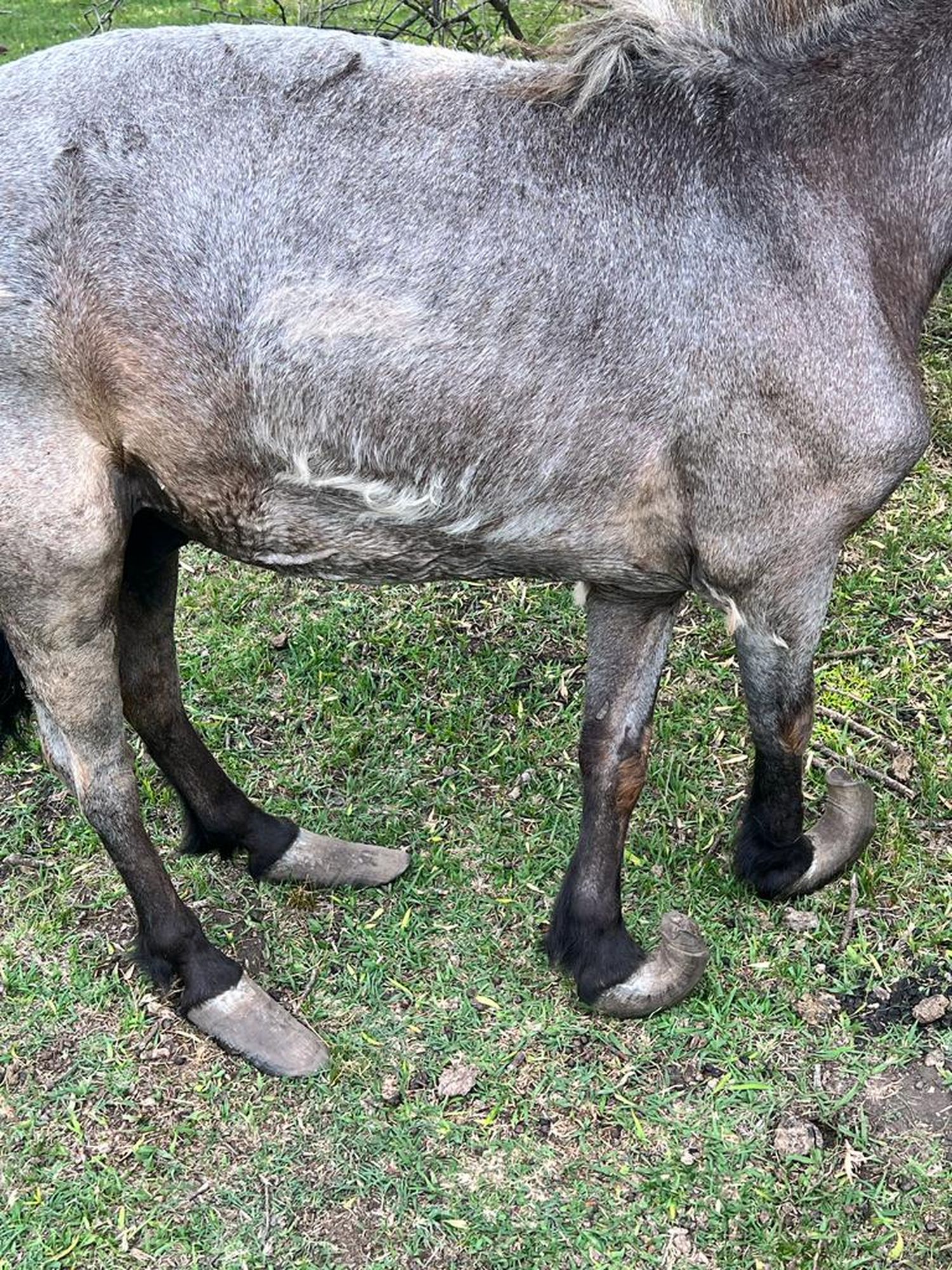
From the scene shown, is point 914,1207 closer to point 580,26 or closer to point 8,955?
point 8,955

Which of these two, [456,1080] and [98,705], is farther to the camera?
[456,1080]

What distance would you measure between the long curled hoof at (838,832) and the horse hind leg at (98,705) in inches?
53.4

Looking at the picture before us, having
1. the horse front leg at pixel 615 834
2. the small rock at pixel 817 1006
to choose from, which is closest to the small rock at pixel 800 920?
the small rock at pixel 817 1006

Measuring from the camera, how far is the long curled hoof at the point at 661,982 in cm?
312

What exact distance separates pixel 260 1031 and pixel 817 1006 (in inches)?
54.6

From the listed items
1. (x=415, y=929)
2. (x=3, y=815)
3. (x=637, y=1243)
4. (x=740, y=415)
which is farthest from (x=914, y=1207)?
(x=3, y=815)

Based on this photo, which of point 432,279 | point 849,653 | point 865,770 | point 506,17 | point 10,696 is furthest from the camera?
point 506,17

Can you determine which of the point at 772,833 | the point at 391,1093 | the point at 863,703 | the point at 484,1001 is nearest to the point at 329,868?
the point at 484,1001

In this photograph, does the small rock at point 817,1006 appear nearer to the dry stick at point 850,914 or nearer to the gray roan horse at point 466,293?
the dry stick at point 850,914

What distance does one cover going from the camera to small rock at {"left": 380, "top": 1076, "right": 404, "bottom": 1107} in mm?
2986

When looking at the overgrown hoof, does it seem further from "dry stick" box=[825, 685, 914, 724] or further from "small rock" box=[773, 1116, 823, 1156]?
"dry stick" box=[825, 685, 914, 724]

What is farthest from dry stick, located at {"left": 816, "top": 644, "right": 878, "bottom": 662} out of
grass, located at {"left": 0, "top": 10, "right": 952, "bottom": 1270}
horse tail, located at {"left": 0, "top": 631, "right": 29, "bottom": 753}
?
horse tail, located at {"left": 0, "top": 631, "right": 29, "bottom": 753}

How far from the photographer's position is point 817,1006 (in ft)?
10.3

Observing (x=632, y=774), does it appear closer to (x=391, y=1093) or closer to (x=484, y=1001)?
(x=484, y=1001)
